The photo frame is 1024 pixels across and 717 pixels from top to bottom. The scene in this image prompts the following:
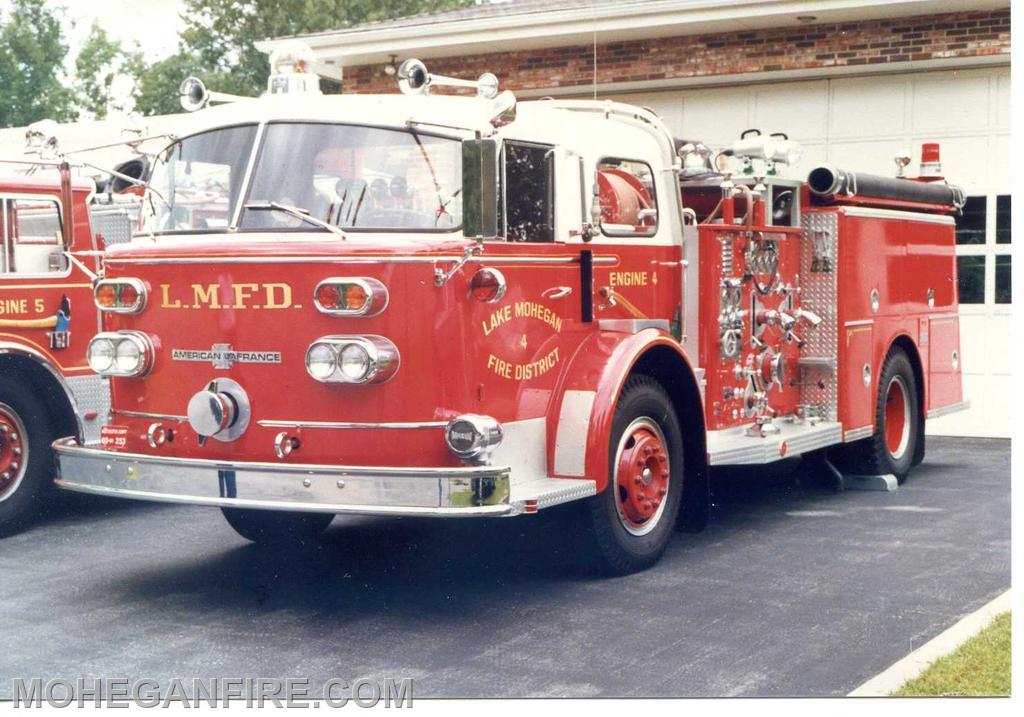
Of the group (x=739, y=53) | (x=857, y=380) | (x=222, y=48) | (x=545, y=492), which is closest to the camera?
(x=545, y=492)

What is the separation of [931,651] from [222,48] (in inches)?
225

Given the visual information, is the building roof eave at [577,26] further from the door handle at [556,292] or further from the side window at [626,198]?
the door handle at [556,292]

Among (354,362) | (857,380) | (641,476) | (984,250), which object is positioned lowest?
(641,476)

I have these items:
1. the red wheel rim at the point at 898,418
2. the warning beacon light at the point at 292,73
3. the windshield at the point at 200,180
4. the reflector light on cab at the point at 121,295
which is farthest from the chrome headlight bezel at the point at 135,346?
the red wheel rim at the point at 898,418

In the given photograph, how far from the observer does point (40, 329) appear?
26.6 feet

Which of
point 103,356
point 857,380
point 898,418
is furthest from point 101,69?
point 898,418

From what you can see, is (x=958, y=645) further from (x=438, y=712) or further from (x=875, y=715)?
(x=438, y=712)

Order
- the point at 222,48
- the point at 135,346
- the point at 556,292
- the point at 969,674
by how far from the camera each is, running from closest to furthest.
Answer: the point at 969,674 < the point at 135,346 < the point at 556,292 < the point at 222,48

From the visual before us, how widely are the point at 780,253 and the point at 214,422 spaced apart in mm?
4067

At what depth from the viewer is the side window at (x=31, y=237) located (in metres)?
8.02

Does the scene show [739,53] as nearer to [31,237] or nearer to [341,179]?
[31,237]

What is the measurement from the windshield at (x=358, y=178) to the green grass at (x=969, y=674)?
2651 mm

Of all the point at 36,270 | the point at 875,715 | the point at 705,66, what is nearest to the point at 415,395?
the point at 875,715

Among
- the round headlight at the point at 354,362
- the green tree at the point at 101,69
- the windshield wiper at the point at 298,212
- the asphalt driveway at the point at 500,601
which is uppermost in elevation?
the green tree at the point at 101,69
